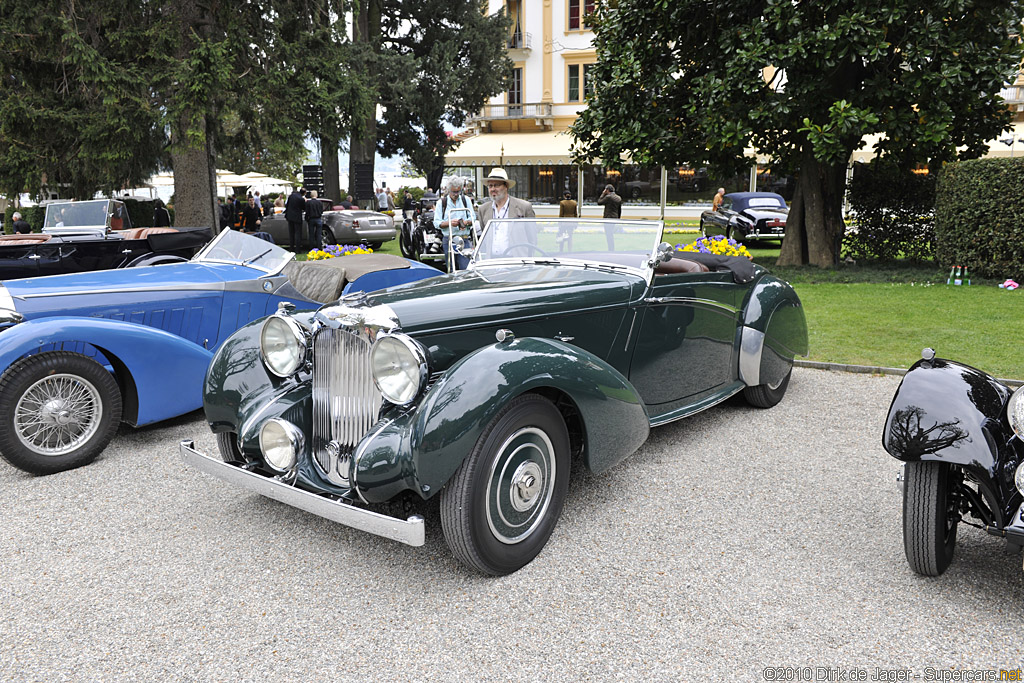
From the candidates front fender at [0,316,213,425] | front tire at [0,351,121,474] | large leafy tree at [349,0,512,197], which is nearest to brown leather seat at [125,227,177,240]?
front fender at [0,316,213,425]

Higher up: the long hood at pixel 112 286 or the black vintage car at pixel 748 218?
the black vintage car at pixel 748 218

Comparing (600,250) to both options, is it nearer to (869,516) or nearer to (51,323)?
(869,516)

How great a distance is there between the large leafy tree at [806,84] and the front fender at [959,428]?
8521 millimetres

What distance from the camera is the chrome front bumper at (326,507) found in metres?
Result: 2.80

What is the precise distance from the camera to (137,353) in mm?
4719

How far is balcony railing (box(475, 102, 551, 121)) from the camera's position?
35938 mm

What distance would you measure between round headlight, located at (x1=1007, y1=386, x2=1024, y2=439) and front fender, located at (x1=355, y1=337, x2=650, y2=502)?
1.64 meters

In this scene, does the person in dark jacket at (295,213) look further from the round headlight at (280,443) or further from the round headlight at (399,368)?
the round headlight at (399,368)

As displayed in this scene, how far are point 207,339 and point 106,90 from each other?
457 inches

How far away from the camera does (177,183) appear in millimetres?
16234

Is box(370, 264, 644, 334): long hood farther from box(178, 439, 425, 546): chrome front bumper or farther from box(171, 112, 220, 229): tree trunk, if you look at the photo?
box(171, 112, 220, 229): tree trunk

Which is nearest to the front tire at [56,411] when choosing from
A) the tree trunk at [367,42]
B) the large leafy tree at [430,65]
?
the tree trunk at [367,42]

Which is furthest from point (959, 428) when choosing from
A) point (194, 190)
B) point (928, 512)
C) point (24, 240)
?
point (194, 190)

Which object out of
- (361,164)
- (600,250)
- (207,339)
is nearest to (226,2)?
(361,164)
